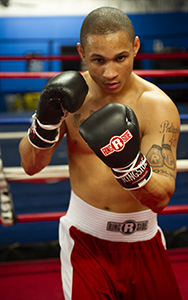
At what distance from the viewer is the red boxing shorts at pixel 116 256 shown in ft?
3.96

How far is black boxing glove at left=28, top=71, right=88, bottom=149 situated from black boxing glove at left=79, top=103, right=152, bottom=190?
17 centimetres

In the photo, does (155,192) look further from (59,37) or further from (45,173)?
(59,37)

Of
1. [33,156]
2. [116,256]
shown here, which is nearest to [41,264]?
[116,256]

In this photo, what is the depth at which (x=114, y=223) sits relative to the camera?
1264 millimetres

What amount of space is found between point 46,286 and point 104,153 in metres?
1.14

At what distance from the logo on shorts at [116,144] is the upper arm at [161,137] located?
0.72ft

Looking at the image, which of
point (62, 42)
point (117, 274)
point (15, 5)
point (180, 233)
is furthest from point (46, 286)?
point (15, 5)

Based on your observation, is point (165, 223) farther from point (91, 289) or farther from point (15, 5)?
point (15, 5)

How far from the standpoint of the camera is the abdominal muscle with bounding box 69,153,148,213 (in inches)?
49.3

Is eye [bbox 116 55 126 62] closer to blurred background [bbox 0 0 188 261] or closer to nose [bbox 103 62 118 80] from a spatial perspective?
nose [bbox 103 62 118 80]

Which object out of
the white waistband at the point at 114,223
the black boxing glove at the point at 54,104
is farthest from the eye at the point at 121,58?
the white waistband at the point at 114,223

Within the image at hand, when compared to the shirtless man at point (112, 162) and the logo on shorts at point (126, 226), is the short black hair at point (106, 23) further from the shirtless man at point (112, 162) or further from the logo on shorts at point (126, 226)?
the logo on shorts at point (126, 226)

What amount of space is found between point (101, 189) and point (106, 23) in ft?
1.97

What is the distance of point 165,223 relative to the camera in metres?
2.59
